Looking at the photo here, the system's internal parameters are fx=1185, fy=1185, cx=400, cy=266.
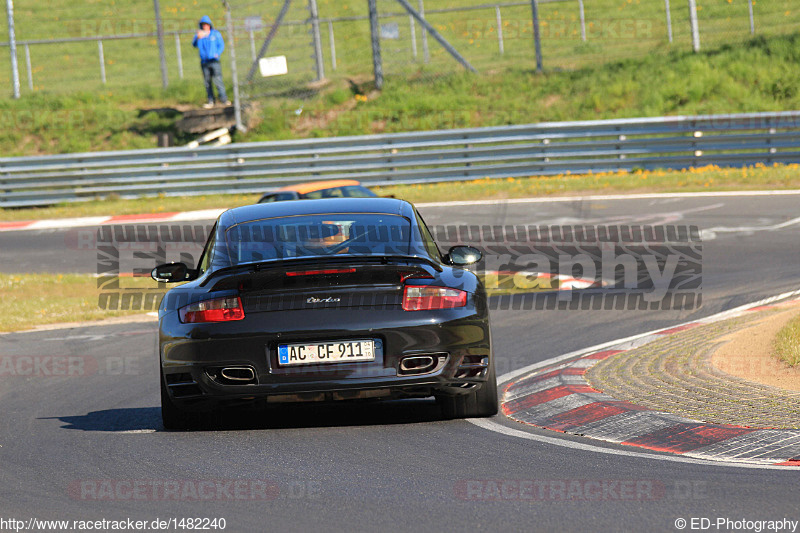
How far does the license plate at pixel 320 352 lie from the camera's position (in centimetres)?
655

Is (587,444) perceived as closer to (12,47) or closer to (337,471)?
(337,471)

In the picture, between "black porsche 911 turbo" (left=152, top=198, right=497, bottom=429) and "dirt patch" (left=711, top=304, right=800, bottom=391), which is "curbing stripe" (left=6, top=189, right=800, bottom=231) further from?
"black porsche 911 turbo" (left=152, top=198, right=497, bottom=429)

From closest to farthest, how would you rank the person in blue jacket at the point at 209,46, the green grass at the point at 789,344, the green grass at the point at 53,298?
1. the green grass at the point at 789,344
2. the green grass at the point at 53,298
3. the person in blue jacket at the point at 209,46

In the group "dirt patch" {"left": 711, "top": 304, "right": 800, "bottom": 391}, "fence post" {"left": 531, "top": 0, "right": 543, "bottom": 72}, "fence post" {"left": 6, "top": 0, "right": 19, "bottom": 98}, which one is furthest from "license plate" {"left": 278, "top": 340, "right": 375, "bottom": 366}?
"fence post" {"left": 6, "top": 0, "right": 19, "bottom": 98}

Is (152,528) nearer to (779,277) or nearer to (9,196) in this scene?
(779,277)

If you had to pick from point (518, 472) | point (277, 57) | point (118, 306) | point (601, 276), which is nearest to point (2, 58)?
point (277, 57)

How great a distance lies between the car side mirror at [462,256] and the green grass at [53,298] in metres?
7.38

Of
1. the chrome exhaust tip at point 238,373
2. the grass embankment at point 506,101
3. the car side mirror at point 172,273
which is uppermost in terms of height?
the grass embankment at point 506,101

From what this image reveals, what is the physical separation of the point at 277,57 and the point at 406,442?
24.6m

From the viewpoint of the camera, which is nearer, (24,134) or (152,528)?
(152,528)

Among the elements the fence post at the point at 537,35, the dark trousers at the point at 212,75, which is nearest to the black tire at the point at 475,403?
the fence post at the point at 537,35

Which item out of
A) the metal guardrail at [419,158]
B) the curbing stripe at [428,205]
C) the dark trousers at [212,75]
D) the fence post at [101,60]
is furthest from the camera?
the fence post at [101,60]

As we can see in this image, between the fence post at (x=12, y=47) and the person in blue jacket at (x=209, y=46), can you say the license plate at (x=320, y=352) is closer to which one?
the person in blue jacket at (x=209, y=46)

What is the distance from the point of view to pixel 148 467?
6051 millimetres
